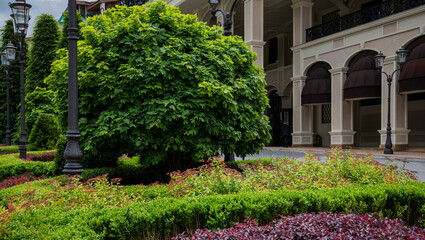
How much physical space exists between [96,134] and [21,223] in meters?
3.30

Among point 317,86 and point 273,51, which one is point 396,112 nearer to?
point 317,86

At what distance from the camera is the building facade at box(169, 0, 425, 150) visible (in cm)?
1767

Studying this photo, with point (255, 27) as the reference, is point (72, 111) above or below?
below

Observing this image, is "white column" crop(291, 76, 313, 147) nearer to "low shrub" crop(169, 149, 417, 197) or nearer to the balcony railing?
the balcony railing

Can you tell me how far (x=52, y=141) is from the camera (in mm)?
17859

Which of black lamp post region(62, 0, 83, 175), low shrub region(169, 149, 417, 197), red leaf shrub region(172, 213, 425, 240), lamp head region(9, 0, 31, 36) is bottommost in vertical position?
red leaf shrub region(172, 213, 425, 240)

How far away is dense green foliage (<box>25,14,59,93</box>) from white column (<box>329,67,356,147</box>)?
22789 mm

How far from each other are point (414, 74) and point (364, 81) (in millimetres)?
2925

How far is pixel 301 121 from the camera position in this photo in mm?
23609

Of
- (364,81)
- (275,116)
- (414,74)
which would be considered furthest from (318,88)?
(275,116)

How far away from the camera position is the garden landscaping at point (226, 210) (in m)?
3.91

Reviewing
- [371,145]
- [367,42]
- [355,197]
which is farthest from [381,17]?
[355,197]

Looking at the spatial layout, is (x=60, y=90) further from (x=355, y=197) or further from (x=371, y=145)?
(x=371, y=145)

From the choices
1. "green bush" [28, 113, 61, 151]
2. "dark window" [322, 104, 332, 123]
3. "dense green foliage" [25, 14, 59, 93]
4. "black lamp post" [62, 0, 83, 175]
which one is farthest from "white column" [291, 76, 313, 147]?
"dense green foliage" [25, 14, 59, 93]
